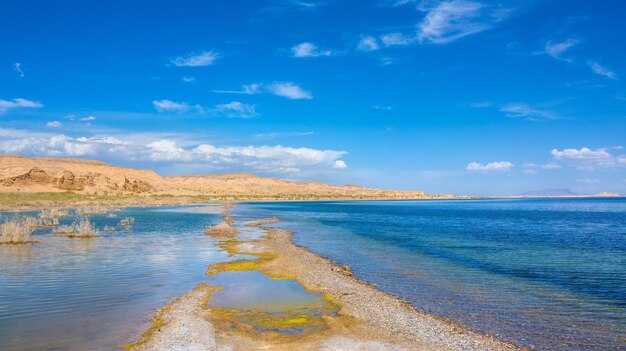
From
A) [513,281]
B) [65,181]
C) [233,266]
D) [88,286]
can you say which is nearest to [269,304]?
[88,286]

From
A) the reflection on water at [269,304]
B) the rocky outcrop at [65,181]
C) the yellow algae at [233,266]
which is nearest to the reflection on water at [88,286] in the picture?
the yellow algae at [233,266]

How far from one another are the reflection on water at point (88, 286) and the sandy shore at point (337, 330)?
34.4 inches

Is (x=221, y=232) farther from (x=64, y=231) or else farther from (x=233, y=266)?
(x=233, y=266)

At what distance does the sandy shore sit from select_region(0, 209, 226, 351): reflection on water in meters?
0.87

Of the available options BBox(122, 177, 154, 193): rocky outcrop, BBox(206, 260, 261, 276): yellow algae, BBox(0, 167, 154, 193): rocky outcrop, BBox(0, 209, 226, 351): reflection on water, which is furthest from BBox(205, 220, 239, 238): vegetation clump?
BBox(122, 177, 154, 193): rocky outcrop

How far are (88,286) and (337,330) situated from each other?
10178 mm

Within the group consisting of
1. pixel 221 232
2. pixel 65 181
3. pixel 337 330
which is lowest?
pixel 337 330

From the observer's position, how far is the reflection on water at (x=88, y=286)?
35.3ft

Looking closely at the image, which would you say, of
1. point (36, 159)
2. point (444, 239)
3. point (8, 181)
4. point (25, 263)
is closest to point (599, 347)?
point (25, 263)

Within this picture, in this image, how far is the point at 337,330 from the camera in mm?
11352

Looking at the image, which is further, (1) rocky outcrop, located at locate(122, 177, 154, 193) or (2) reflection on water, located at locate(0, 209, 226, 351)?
(1) rocky outcrop, located at locate(122, 177, 154, 193)

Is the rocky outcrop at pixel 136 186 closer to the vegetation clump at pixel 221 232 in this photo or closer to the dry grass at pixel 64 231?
the dry grass at pixel 64 231

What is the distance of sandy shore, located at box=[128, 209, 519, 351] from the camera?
10156 mm

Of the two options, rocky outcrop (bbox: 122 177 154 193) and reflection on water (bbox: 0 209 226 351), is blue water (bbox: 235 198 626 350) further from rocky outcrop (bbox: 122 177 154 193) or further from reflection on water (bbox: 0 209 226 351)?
rocky outcrop (bbox: 122 177 154 193)
